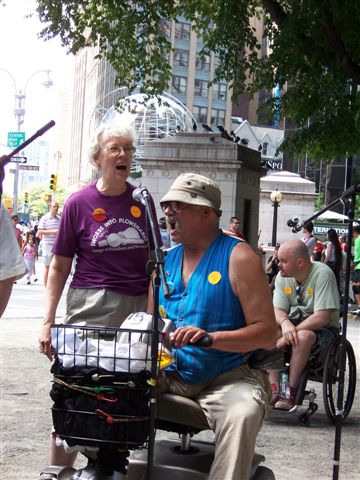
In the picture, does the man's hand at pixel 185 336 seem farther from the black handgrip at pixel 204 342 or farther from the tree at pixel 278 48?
the tree at pixel 278 48

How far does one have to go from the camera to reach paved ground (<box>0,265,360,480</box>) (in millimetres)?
6086

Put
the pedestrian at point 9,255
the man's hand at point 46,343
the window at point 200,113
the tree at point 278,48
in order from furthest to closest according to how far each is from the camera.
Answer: the window at point 200,113 → the tree at point 278,48 → the man's hand at point 46,343 → the pedestrian at point 9,255

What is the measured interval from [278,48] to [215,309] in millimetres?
9375

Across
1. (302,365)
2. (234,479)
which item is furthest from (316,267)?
(234,479)

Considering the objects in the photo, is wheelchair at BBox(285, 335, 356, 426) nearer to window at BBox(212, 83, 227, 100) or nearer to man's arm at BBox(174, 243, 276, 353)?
man's arm at BBox(174, 243, 276, 353)

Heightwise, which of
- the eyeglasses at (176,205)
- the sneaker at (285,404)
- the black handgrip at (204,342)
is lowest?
the sneaker at (285,404)

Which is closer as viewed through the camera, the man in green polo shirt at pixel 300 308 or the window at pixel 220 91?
the man in green polo shirt at pixel 300 308

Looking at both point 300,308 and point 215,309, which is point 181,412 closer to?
point 215,309

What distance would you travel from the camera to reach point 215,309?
12.8 ft

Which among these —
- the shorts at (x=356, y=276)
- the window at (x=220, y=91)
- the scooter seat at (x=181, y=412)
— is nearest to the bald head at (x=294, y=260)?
the scooter seat at (x=181, y=412)

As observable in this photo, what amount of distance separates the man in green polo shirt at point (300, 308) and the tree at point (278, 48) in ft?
15.4

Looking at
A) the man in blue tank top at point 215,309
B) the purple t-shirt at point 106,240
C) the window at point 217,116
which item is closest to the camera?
the man in blue tank top at point 215,309

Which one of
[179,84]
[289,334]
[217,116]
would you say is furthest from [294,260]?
[217,116]

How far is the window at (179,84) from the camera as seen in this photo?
113 metres
